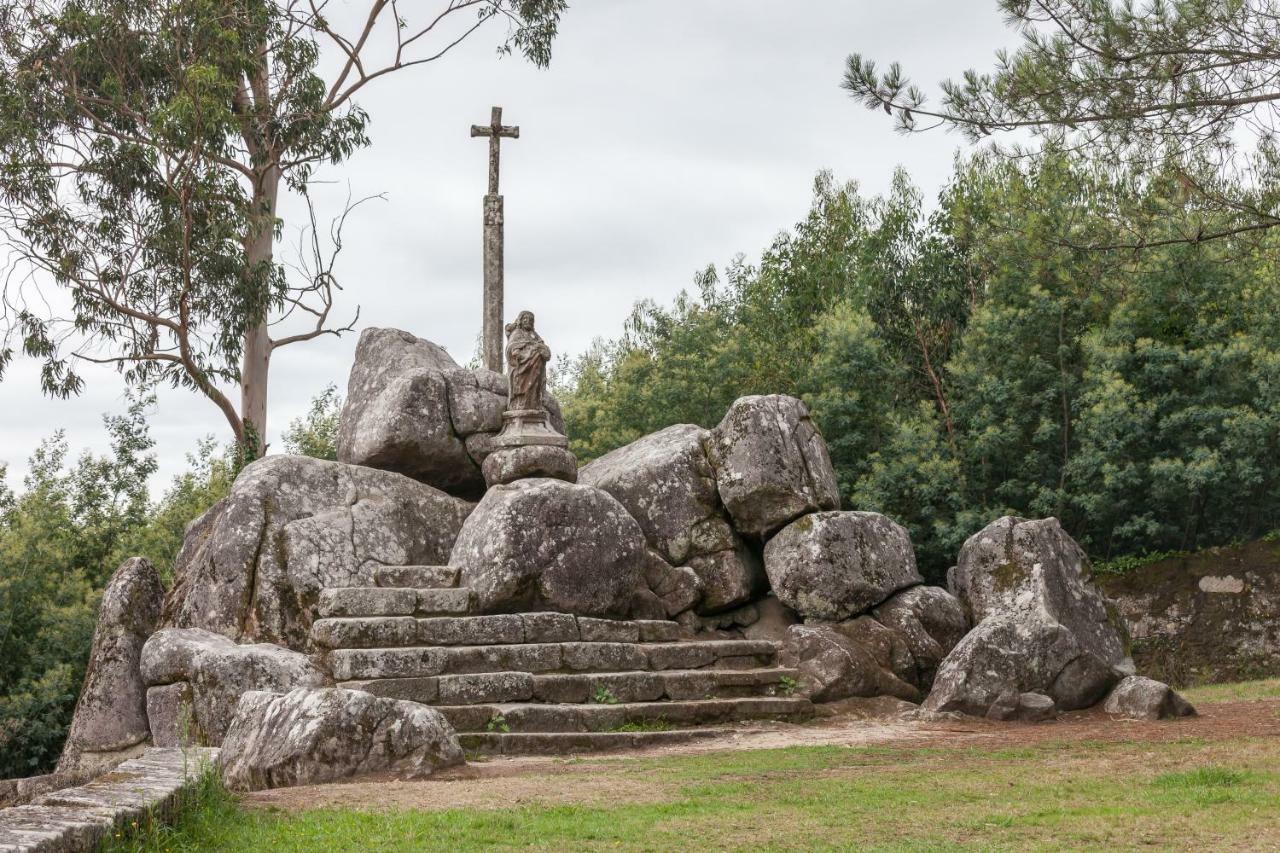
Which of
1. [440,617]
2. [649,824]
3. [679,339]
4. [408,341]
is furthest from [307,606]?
[679,339]

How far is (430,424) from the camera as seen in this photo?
59.6ft

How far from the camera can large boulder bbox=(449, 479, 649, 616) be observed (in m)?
15.4

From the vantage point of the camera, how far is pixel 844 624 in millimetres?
17047

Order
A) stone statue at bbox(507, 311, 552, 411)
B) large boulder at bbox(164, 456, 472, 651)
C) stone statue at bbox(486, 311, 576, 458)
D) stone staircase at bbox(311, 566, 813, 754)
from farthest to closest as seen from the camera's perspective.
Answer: stone statue at bbox(507, 311, 552, 411), stone statue at bbox(486, 311, 576, 458), large boulder at bbox(164, 456, 472, 651), stone staircase at bbox(311, 566, 813, 754)

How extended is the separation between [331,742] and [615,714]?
400cm

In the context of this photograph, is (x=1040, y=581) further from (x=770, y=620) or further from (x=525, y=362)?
(x=525, y=362)

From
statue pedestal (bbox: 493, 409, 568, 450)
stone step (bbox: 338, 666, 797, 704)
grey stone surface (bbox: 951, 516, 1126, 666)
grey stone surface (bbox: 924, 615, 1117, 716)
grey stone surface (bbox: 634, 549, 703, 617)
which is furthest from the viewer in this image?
grey stone surface (bbox: 634, 549, 703, 617)

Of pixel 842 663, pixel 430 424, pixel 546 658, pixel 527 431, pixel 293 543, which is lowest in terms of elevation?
pixel 842 663

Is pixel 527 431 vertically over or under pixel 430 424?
under

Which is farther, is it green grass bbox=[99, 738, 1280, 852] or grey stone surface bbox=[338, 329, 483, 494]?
grey stone surface bbox=[338, 329, 483, 494]

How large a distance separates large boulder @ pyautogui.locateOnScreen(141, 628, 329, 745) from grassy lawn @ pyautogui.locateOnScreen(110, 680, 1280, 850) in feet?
13.9

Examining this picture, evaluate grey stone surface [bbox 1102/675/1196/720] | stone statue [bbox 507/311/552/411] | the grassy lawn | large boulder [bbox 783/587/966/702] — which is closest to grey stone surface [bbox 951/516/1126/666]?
large boulder [bbox 783/587/966/702]

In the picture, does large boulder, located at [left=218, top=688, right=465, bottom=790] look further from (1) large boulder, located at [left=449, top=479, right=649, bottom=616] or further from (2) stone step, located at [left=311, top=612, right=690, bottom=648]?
(1) large boulder, located at [left=449, top=479, right=649, bottom=616]

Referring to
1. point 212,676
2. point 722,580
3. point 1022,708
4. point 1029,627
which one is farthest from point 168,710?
point 1029,627
